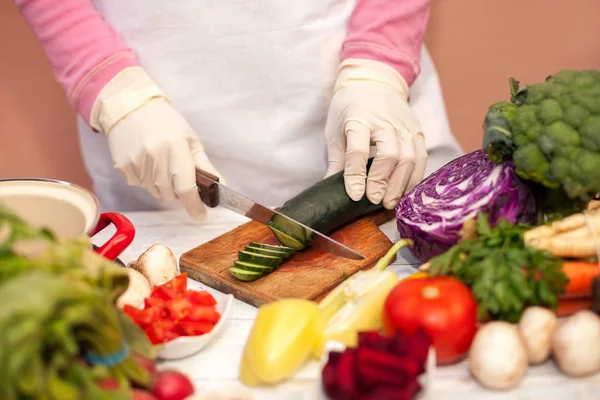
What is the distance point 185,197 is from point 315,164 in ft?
1.69

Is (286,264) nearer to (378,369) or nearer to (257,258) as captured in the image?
(257,258)

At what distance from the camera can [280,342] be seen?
1.16 meters

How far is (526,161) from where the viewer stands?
131 cm

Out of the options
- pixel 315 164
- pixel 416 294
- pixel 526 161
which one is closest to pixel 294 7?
pixel 315 164

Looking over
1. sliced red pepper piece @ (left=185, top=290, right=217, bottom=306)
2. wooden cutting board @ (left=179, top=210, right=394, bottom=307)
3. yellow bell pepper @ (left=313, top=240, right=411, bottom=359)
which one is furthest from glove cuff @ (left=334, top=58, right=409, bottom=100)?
sliced red pepper piece @ (left=185, top=290, right=217, bottom=306)

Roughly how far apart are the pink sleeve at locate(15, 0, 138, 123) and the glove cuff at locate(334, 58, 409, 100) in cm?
67

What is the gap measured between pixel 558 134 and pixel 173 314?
0.86m

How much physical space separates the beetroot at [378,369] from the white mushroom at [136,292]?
49 cm

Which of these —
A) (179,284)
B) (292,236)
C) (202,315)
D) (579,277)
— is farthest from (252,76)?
(579,277)

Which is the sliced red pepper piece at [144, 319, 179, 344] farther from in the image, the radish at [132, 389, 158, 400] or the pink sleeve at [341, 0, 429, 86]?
the pink sleeve at [341, 0, 429, 86]

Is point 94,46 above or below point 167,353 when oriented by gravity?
above

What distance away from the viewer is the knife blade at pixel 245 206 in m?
1.64

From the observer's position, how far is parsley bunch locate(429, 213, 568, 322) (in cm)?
117

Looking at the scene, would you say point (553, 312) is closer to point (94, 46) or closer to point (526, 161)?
point (526, 161)
